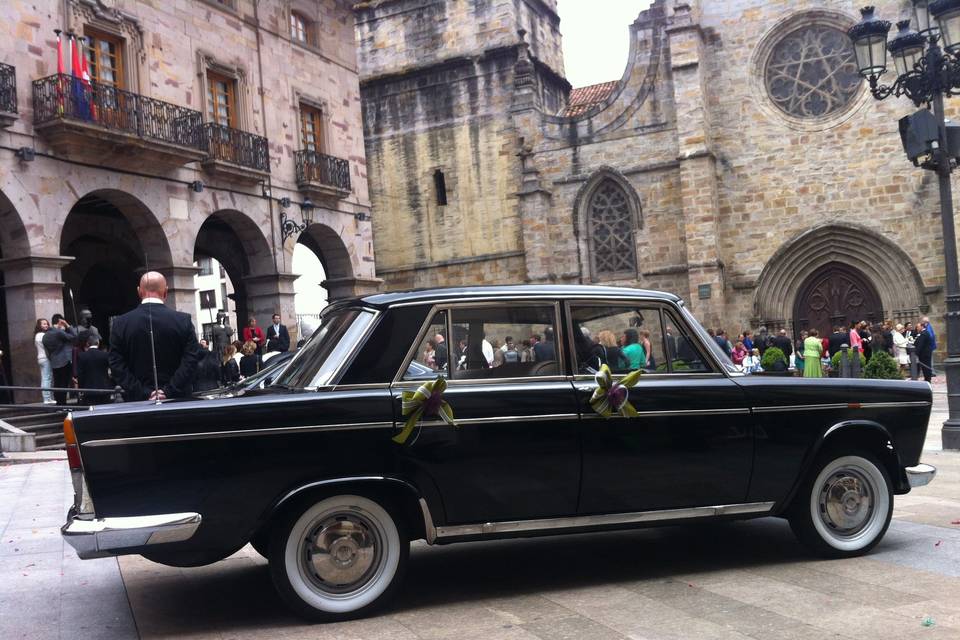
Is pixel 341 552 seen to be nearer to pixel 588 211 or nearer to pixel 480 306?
pixel 480 306

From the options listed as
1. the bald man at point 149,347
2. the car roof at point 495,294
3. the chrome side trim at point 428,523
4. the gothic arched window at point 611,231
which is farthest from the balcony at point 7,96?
the gothic arched window at point 611,231

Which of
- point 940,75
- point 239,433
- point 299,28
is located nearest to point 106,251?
point 299,28

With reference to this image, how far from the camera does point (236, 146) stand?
21.0 m

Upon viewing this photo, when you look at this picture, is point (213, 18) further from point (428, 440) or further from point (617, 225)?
point (428, 440)

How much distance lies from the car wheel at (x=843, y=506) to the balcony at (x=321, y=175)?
61.5 feet

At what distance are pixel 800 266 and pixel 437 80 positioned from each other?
14.8 meters

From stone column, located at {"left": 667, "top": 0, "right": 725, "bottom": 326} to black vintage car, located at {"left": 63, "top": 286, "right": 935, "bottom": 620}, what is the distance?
78.2 feet

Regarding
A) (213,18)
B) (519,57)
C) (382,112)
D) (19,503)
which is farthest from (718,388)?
(382,112)

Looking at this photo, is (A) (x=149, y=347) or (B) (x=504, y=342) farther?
(A) (x=149, y=347)

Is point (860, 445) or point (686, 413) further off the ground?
point (686, 413)

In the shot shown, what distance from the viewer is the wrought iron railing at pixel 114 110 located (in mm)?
16719

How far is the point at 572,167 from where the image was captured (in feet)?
107

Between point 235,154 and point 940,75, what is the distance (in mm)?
14362

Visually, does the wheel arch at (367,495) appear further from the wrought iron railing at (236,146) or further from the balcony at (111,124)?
the wrought iron railing at (236,146)
